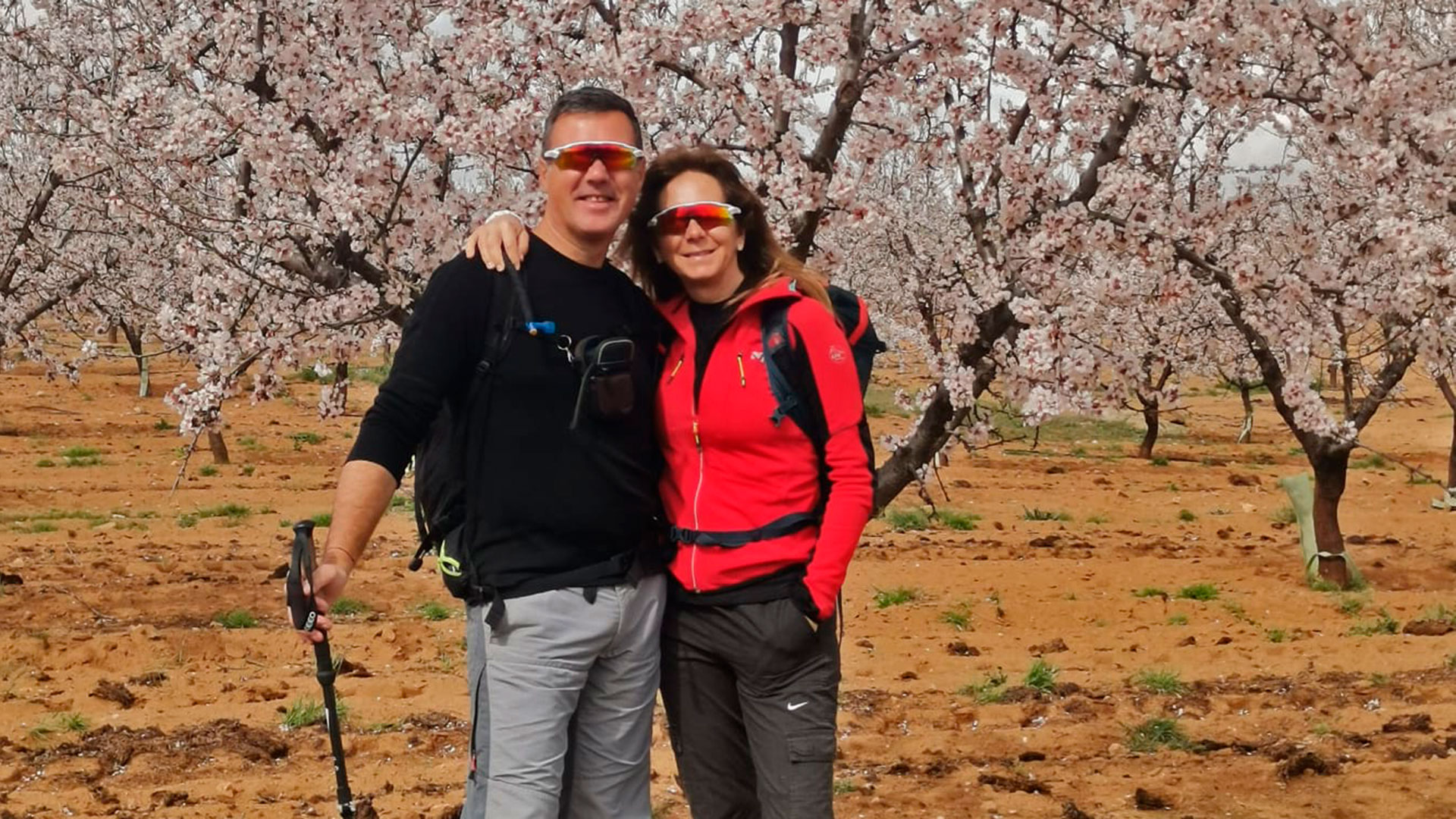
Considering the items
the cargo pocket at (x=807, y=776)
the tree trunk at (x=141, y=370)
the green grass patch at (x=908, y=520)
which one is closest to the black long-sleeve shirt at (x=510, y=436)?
the cargo pocket at (x=807, y=776)

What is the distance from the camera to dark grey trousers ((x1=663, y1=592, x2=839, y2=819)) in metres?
2.91

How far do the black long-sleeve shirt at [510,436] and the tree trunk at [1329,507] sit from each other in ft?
28.6

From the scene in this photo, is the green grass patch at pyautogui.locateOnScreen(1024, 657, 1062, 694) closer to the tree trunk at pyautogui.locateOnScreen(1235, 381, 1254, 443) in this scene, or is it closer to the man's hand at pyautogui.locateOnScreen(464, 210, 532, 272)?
the man's hand at pyautogui.locateOnScreen(464, 210, 532, 272)

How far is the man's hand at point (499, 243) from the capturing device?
281 centimetres

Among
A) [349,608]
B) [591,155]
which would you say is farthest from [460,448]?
[349,608]

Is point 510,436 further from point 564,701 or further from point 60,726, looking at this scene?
point 60,726

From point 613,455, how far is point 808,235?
7.25 feet

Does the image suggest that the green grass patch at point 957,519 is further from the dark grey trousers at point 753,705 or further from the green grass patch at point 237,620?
the dark grey trousers at point 753,705


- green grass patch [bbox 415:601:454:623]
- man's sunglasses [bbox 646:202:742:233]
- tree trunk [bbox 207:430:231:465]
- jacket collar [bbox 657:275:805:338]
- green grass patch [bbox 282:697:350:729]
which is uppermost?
man's sunglasses [bbox 646:202:742:233]

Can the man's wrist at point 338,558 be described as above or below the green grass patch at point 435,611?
above

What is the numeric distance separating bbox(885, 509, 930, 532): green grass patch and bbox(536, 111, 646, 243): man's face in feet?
37.5

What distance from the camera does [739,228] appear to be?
Answer: 10.1ft

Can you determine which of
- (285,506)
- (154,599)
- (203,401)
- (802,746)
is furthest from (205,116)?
(285,506)

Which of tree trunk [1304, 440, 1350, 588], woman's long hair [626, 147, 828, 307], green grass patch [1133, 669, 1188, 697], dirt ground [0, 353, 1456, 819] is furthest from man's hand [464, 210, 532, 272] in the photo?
tree trunk [1304, 440, 1350, 588]
